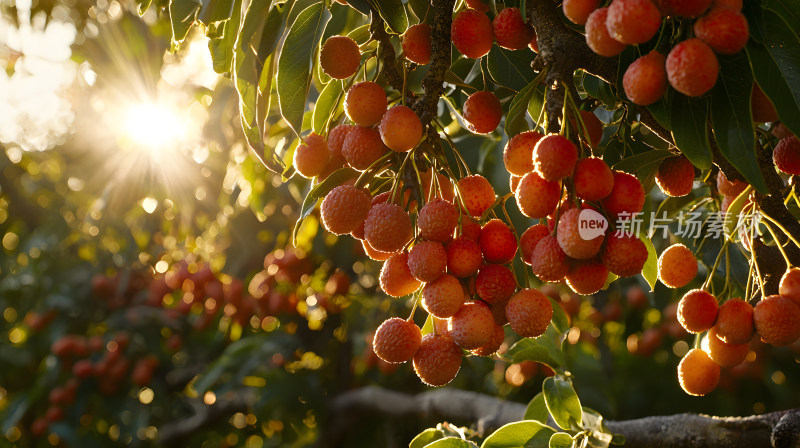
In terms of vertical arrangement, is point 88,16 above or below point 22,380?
above

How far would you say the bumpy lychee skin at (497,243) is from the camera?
803mm

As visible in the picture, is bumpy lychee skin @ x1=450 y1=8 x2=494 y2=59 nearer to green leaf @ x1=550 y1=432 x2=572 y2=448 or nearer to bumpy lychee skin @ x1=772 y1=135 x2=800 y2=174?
bumpy lychee skin @ x1=772 y1=135 x2=800 y2=174

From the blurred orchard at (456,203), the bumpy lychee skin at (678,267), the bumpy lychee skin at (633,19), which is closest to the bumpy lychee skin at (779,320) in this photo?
the blurred orchard at (456,203)

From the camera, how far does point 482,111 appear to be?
3.00 feet

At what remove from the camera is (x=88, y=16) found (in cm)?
299

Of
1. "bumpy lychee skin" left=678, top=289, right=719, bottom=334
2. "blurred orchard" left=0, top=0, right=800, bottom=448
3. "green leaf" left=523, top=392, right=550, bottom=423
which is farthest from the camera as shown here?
"green leaf" left=523, top=392, right=550, bottom=423

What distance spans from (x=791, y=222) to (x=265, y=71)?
2.44 feet

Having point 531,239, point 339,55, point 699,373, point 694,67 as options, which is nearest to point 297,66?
point 339,55

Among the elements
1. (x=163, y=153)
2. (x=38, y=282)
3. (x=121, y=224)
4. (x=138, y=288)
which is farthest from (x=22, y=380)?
(x=163, y=153)

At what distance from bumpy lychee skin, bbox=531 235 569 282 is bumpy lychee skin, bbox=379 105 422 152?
19 cm

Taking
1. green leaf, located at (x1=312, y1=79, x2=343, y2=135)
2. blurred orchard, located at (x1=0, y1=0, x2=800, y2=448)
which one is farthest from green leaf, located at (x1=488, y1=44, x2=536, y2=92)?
green leaf, located at (x1=312, y1=79, x2=343, y2=135)

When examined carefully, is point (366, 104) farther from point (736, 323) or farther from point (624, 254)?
point (736, 323)

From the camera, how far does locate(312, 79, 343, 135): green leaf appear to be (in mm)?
1030

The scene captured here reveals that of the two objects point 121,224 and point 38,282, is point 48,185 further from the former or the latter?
point 121,224
